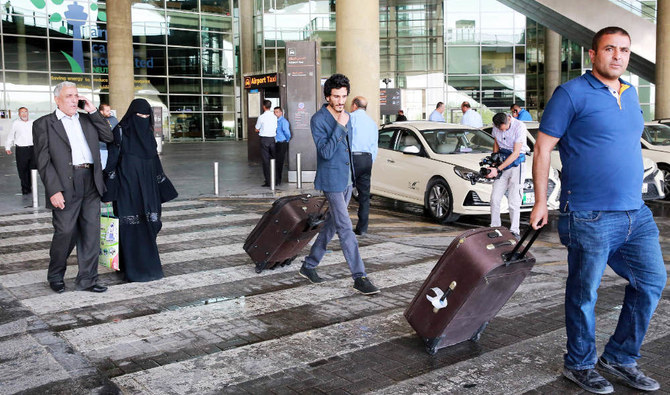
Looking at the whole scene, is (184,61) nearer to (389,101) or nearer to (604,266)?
(389,101)

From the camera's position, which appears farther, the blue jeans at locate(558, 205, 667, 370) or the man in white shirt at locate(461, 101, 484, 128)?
the man in white shirt at locate(461, 101, 484, 128)

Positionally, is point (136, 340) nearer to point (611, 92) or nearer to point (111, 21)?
point (611, 92)

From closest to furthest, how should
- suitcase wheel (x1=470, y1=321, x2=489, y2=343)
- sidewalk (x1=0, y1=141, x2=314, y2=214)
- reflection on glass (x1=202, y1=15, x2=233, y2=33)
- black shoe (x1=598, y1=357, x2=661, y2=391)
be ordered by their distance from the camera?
black shoe (x1=598, y1=357, x2=661, y2=391)
suitcase wheel (x1=470, y1=321, x2=489, y2=343)
sidewalk (x1=0, y1=141, x2=314, y2=214)
reflection on glass (x1=202, y1=15, x2=233, y2=33)

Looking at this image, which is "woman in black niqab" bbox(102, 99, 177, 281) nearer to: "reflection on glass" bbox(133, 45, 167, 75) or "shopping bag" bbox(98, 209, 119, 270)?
"shopping bag" bbox(98, 209, 119, 270)

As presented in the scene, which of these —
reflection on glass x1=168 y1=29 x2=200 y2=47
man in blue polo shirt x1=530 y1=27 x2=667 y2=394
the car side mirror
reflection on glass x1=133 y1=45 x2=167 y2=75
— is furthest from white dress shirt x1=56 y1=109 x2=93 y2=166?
reflection on glass x1=168 y1=29 x2=200 y2=47

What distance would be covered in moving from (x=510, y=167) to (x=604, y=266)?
5.64m

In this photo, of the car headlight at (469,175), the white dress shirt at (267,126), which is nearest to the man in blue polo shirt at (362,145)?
the car headlight at (469,175)

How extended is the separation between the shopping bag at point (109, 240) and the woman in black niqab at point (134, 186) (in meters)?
0.06

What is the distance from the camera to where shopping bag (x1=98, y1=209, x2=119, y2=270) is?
7215mm

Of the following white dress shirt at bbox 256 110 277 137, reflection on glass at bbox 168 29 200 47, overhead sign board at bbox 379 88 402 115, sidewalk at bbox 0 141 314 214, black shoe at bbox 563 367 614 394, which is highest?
reflection on glass at bbox 168 29 200 47

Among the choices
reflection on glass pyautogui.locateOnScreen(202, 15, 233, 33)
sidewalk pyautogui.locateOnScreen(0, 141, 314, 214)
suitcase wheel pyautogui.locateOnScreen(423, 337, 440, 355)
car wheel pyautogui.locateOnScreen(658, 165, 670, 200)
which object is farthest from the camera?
reflection on glass pyautogui.locateOnScreen(202, 15, 233, 33)

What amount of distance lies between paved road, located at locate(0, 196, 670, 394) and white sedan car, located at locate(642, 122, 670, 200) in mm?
7364

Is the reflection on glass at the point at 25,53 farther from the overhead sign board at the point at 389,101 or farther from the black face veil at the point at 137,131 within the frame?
the black face veil at the point at 137,131

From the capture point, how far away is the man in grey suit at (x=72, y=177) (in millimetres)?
6660
